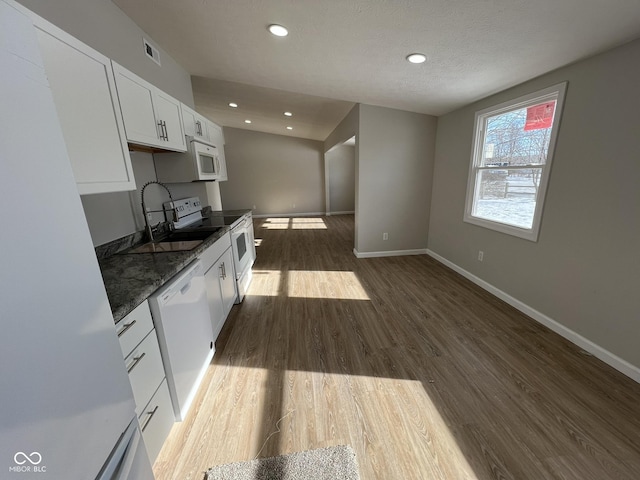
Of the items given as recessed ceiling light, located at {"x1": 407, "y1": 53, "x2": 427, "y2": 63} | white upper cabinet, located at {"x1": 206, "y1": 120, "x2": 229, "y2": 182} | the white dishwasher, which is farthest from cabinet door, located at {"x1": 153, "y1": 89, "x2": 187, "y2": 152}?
recessed ceiling light, located at {"x1": 407, "y1": 53, "x2": 427, "y2": 63}

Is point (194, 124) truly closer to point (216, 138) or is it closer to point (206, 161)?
point (206, 161)

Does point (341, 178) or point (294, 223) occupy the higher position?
point (341, 178)

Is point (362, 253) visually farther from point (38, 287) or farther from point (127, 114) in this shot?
point (38, 287)

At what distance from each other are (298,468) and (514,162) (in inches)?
128

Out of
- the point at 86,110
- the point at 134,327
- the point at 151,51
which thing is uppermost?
the point at 151,51

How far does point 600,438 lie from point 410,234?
324 cm

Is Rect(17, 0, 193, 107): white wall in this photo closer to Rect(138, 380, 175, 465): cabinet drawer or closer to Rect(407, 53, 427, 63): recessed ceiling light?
Rect(138, 380, 175, 465): cabinet drawer

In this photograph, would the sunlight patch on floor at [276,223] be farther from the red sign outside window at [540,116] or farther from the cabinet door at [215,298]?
the red sign outside window at [540,116]

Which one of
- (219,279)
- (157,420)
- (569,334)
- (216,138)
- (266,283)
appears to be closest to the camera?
(157,420)

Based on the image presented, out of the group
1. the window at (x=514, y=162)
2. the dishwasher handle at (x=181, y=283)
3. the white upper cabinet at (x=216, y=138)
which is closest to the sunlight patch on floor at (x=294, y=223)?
the white upper cabinet at (x=216, y=138)

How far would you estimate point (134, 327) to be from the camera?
1104mm

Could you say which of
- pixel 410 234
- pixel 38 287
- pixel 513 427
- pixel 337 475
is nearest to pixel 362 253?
pixel 410 234

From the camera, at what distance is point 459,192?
3488 mm

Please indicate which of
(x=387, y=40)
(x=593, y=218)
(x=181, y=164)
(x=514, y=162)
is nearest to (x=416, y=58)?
(x=387, y=40)
